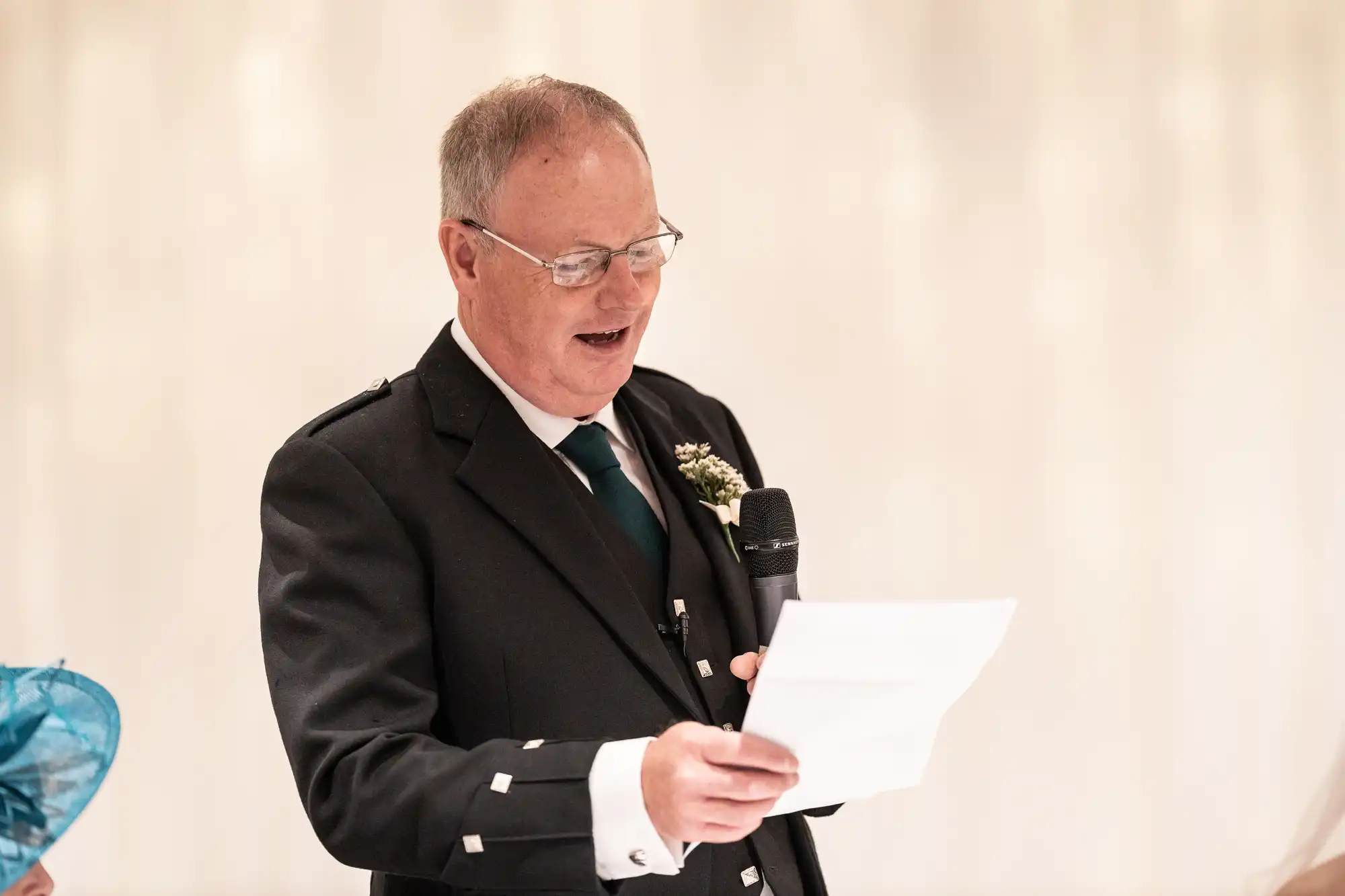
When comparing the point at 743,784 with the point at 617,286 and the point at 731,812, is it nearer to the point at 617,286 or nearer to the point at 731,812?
the point at 731,812

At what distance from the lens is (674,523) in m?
2.02

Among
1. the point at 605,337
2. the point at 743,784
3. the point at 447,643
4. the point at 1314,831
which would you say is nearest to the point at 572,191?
the point at 605,337

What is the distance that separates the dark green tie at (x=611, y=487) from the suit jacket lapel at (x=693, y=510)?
4 centimetres

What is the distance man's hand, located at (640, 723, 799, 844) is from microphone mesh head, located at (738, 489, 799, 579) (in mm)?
483

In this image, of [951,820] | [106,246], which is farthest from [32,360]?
[951,820]

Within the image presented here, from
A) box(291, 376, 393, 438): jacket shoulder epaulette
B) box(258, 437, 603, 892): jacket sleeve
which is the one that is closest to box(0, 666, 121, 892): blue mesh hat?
box(258, 437, 603, 892): jacket sleeve

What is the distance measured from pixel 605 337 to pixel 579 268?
124 millimetres

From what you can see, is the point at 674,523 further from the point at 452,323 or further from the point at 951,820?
the point at 951,820

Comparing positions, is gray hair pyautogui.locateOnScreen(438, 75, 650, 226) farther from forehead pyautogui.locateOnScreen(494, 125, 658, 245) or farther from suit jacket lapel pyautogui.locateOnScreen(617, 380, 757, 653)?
suit jacket lapel pyautogui.locateOnScreen(617, 380, 757, 653)

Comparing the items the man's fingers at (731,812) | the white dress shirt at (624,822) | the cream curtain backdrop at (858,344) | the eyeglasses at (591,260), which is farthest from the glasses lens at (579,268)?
the cream curtain backdrop at (858,344)

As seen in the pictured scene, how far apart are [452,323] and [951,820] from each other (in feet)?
7.94

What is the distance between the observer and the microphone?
1922 mm

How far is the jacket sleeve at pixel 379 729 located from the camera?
59.6 inches

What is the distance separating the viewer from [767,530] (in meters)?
1.92
